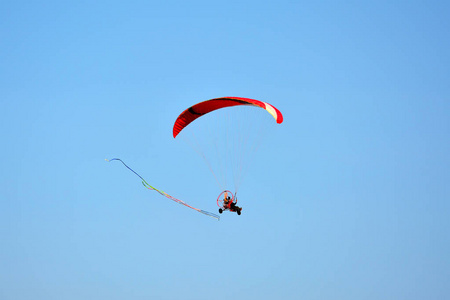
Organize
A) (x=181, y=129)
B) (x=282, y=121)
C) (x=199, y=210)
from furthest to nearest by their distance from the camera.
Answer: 1. (x=181, y=129)
2. (x=282, y=121)
3. (x=199, y=210)

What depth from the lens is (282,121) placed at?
43.4 meters

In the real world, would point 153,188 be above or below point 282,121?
below

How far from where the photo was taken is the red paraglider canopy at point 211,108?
44.1m

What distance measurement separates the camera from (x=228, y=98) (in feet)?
144

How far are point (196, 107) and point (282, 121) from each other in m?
5.67

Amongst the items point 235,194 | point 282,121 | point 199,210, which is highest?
point 282,121

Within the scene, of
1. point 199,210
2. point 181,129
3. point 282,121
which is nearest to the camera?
point 199,210

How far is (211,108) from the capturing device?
4628cm

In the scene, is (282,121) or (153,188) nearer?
(153,188)

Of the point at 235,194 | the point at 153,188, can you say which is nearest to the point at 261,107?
the point at 235,194

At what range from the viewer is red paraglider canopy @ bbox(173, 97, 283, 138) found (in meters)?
44.1

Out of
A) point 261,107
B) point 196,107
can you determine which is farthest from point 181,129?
point 261,107

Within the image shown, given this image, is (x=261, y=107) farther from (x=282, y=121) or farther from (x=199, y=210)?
(x=199, y=210)

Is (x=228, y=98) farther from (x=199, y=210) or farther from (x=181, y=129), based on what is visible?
(x=199, y=210)
